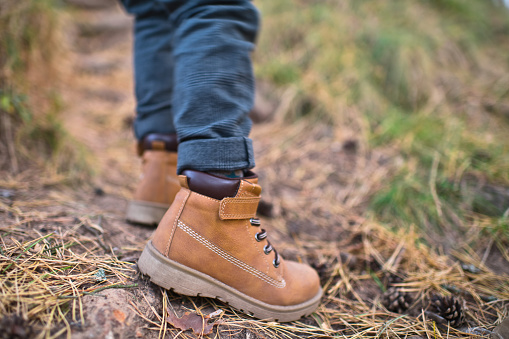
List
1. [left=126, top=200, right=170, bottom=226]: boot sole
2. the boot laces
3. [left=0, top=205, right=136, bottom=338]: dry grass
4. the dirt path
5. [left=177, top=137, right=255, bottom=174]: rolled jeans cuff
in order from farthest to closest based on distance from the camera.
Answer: [left=126, top=200, right=170, bottom=226]: boot sole
the boot laces
[left=177, top=137, right=255, bottom=174]: rolled jeans cuff
the dirt path
[left=0, top=205, right=136, bottom=338]: dry grass

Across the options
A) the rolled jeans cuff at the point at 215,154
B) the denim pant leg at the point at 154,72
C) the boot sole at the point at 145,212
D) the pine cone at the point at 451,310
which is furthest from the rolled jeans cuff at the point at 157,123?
the pine cone at the point at 451,310

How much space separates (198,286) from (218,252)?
12 cm

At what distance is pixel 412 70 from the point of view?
2965mm

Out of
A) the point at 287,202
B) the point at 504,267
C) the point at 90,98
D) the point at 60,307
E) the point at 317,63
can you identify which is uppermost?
the point at 317,63

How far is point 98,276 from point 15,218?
0.48m

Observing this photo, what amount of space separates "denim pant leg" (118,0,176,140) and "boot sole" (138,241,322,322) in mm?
582

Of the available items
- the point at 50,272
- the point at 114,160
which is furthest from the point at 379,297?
the point at 114,160

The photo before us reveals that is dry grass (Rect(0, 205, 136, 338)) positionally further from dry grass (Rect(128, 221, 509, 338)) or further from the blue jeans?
the blue jeans

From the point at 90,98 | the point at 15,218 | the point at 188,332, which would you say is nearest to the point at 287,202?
the point at 188,332

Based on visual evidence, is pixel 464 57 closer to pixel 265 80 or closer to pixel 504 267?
pixel 265 80

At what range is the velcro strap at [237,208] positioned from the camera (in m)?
0.87

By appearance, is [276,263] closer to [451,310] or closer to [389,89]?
[451,310]

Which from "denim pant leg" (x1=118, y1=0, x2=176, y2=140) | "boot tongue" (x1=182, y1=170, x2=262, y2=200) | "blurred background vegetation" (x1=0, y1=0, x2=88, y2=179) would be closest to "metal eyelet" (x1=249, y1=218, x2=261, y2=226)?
"boot tongue" (x1=182, y1=170, x2=262, y2=200)

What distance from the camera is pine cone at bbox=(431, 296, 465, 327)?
3.08ft
